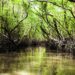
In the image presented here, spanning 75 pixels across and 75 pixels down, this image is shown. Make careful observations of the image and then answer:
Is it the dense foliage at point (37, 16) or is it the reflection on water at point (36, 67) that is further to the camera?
the dense foliage at point (37, 16)

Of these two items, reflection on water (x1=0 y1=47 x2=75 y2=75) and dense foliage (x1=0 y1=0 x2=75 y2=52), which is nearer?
reflection on water (x1=0 y1=47 x2=75 y2=75)

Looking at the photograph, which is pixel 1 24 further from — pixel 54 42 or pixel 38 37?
pixel 38 37

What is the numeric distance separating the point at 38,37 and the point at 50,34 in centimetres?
540

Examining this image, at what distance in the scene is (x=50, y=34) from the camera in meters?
26.9

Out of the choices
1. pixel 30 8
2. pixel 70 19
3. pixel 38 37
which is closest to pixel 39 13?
pixel 30 8

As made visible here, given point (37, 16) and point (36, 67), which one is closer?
point (36, 67)

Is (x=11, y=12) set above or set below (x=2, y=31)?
above

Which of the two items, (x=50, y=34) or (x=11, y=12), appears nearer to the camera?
(x=11, y=12)

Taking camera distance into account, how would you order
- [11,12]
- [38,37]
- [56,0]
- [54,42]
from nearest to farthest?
[56,0] → [11,12] → [54,42] → [38,37]

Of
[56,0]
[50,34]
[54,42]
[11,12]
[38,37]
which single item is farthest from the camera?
[38,37]

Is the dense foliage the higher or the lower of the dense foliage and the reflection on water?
the higher

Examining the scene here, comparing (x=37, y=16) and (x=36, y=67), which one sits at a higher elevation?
(x=37, y=16)

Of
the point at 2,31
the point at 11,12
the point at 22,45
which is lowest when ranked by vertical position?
the point at 22,45

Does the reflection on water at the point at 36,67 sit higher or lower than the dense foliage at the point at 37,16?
lower
